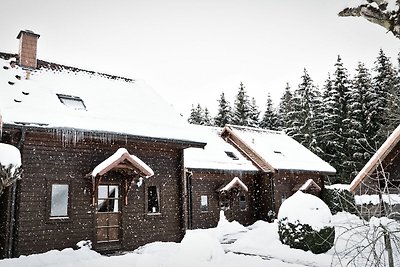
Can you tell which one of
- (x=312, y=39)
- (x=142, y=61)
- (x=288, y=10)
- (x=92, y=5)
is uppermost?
(x=92, y=5)

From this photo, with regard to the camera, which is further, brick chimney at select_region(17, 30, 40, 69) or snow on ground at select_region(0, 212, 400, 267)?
brick chimney at select_region(17, 30, 40, 69)

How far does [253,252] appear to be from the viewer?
13188 millimetres

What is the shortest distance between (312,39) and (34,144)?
409 inches

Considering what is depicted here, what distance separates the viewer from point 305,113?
37.4m

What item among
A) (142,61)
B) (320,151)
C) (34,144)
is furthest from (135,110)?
(320,151)

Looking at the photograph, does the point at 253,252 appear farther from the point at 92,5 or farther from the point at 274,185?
the point at 92,5

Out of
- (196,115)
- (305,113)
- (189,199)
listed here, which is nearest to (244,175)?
(189,199)

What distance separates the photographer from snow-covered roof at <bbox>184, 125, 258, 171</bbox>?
2092 cm

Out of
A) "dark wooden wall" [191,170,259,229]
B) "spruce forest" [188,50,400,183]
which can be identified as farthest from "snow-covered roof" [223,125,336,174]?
"spruce forest" [188,50,400,183]

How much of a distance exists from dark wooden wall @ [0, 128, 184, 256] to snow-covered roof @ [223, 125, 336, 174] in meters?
9.64

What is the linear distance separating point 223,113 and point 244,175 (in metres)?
20.0

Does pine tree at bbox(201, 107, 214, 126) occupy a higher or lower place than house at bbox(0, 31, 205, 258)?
higher

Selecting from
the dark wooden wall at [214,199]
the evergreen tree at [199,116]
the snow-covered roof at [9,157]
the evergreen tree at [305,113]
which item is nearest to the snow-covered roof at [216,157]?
the dark wooden wall at [214,199]

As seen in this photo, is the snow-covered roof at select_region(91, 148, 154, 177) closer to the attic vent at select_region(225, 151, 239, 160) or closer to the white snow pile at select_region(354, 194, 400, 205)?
the white snow pile at select_region(354, 194, 400, 205)
